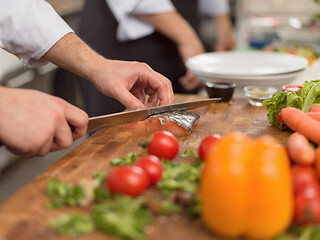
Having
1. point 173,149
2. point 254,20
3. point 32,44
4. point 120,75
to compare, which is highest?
point 32,44

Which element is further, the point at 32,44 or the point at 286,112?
the point at 32,44

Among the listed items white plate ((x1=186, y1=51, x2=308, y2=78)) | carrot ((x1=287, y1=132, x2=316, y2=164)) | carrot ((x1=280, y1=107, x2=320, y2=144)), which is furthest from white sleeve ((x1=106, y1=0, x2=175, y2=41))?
carrot ((x1=287, y1=132, x2=316, y2=164))

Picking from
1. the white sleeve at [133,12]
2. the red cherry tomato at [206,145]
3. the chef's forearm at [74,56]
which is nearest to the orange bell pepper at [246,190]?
the red cherry tomato at [206,145]

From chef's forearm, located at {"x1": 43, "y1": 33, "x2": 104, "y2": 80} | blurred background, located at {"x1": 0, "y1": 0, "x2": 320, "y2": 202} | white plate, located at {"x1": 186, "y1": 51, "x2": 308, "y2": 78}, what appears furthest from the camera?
blurred background, located at {"x1": 0, "y1": 0, "x2": 320, "y2": 202}

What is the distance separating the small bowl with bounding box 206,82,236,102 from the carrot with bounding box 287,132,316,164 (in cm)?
66

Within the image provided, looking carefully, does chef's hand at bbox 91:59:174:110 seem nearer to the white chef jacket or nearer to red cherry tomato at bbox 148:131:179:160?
red cherry tomato at bbox 148:131:179:160

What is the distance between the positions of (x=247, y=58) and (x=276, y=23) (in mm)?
2007

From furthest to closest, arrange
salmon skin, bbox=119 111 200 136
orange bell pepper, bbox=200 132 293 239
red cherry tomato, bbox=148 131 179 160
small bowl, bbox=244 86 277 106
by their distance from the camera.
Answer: small bowl, bbox=244 86 277 106 < salmon skin, bbox=119 111 200 136 < red cherry tomato, bbox=148 131 179 160 < orange bell pepper, bbox=200 132 293 239

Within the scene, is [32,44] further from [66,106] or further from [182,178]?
[182,178]

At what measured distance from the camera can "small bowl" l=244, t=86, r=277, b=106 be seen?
178 cm

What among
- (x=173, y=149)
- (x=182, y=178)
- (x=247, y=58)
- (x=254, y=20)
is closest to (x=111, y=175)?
(x=182, y=178)

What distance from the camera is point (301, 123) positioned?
1315mm

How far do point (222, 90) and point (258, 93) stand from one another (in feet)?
0.52

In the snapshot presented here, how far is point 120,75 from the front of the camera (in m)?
1.52
